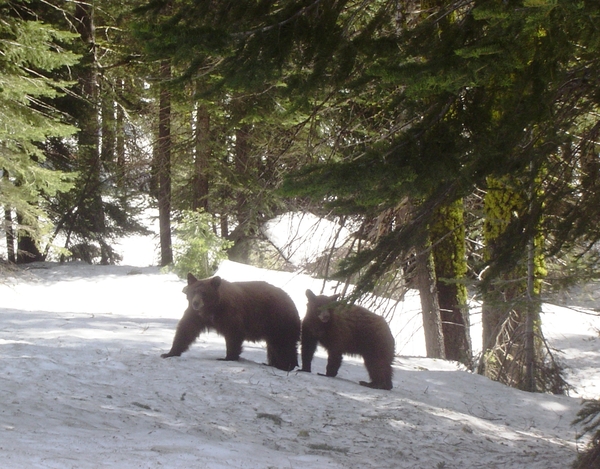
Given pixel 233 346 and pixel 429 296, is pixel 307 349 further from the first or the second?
pixel 429 296

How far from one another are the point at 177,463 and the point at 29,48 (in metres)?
13.6

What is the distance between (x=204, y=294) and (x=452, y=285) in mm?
5563

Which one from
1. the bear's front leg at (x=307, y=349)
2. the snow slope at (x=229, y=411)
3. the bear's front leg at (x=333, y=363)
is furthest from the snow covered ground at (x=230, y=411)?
the bear's front leg at (x=307, y=349)

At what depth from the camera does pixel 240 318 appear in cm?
856

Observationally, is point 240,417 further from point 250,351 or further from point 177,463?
point 250,351

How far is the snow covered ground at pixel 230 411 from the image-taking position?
200 inches

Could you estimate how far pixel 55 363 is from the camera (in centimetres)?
766

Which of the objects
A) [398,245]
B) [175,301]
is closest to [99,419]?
[398,245]

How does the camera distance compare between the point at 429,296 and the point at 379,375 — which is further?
the point at 429,296

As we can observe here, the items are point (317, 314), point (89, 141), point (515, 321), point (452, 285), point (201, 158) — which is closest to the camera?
point (317, 314)

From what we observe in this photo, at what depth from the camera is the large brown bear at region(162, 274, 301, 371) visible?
8414 millimetres

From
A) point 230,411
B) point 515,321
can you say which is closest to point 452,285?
point 515,321

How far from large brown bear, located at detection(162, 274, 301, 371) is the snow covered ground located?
1.11 ft

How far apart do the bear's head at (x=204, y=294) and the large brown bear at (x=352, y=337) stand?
1.25 metres
